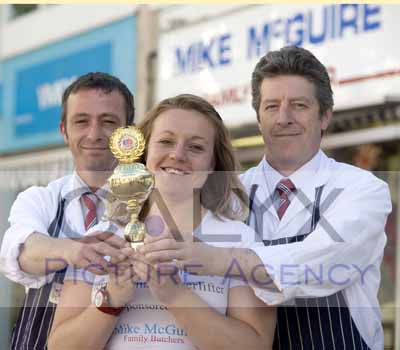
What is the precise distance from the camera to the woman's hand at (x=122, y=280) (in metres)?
2.02

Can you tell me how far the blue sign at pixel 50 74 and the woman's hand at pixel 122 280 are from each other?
4.74 m

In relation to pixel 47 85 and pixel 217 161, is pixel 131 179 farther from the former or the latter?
pixel 47 85

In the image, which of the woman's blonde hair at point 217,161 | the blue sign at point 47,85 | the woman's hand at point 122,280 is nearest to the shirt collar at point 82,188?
the woman's blonde hair at point 217,161

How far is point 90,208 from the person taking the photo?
249cm

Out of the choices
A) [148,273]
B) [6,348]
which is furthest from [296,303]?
[6,348]

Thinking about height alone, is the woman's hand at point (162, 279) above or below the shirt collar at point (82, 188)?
below

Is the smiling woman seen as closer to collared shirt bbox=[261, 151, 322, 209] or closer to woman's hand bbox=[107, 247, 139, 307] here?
woman's hand bbox=[107, 247, 139, 307]

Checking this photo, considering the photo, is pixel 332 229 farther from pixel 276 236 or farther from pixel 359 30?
pixel 359 30

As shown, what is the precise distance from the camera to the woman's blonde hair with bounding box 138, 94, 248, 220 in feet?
7.43

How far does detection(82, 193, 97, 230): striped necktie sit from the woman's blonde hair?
0.29 metres

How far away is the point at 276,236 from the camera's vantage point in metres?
2.32

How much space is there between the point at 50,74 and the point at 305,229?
17.7 ft

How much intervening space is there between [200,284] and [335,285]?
12.7 inches

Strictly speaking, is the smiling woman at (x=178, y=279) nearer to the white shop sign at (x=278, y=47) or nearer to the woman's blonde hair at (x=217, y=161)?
the woman's blonde hair at (x=217, y=161)
